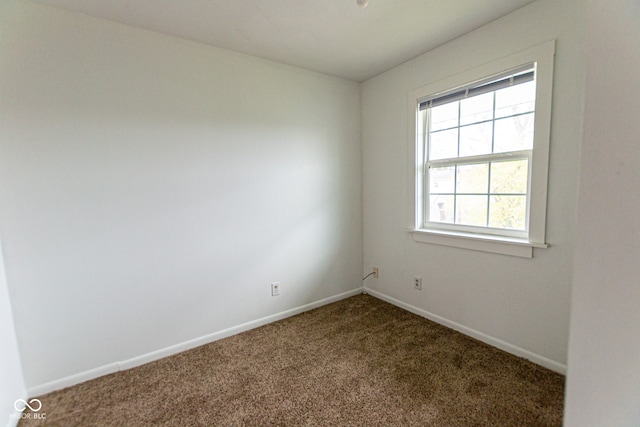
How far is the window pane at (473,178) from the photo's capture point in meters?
2.17

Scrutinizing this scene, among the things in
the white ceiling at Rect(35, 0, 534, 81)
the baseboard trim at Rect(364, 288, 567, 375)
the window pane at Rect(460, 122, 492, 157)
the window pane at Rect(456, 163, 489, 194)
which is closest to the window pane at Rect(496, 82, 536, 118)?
the window pane at Rect(460, 122, 492, 157)

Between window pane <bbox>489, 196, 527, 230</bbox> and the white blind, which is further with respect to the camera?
window pane <bbox>489, 196, 527, 230</bbox>

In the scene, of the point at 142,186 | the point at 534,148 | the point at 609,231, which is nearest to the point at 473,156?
the point at 534,148

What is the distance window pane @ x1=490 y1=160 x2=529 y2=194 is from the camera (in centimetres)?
196

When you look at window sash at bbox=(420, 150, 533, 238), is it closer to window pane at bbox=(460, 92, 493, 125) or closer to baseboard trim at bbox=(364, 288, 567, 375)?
window pane at bbox=(460, 92, 493, 125)

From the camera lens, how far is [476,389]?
1.67 metres

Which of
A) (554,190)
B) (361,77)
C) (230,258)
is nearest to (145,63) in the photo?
(230,258)

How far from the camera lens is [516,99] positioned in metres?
1.96

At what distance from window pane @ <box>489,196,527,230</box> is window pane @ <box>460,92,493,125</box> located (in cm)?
66

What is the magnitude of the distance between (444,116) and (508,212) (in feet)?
3.28

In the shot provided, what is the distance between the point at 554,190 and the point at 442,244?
2.96 feet

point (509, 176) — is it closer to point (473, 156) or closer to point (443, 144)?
point (473, 156)

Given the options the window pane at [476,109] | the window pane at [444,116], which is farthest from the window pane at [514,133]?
the window pane at [444,116]

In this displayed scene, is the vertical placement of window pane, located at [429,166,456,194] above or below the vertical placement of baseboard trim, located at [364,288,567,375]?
above
